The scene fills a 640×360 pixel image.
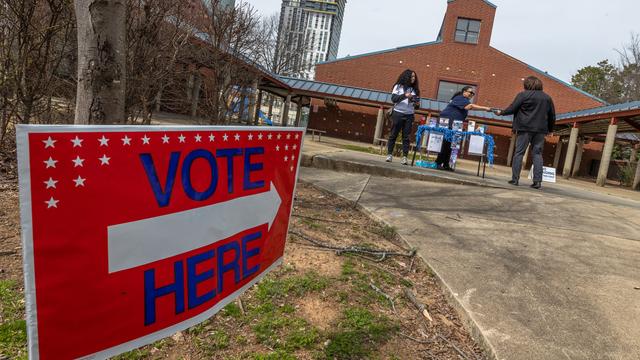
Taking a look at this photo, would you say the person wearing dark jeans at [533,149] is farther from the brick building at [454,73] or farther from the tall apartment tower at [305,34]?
the tall apartment tower at [305,34]

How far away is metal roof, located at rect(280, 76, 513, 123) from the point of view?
26656mm

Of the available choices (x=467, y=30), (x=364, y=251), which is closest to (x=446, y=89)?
(x=467, y=30)

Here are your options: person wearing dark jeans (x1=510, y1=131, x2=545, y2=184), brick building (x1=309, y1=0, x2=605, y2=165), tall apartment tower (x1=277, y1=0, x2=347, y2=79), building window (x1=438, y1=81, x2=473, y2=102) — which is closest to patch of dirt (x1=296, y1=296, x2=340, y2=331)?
person wearing dark jeans (x1=510, y1=131, x2=545, y2=184)

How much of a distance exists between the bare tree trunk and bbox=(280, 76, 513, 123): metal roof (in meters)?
24.6

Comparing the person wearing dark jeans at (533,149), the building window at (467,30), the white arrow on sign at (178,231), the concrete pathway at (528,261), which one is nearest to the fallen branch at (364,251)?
the concrete pathway at (528,261)

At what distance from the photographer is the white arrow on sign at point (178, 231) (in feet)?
4.04

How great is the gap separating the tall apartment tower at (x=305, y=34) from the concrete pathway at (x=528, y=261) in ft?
105

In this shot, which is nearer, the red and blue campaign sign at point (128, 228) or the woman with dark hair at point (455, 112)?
the red and blue campaign sign at point (128, 228)

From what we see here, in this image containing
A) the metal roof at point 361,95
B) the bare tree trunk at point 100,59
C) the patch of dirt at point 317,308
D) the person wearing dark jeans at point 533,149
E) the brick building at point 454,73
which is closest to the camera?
the patch of dirt at point 317,308

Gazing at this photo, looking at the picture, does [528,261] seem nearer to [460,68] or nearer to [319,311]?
[319,311]

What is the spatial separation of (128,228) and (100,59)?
1.54 meters

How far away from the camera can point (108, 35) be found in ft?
7.63

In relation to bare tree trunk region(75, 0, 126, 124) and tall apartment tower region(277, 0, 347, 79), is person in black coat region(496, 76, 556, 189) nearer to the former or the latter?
bare tree trunk region(75, 0, 126, 124)

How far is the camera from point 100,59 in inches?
91.7
